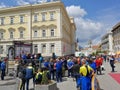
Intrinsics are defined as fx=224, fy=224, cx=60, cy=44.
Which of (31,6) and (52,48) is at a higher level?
(31,6)

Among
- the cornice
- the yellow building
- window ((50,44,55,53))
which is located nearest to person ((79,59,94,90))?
the yellow building

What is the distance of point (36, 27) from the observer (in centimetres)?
5831

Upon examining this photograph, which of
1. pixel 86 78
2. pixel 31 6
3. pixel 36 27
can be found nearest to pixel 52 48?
pixel 36 27

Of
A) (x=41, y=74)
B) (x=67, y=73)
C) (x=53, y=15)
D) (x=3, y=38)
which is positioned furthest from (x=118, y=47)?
(x=41, y=74)

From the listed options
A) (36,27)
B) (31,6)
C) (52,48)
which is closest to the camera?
(52,48)

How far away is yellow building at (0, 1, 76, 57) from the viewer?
55375 millimetres

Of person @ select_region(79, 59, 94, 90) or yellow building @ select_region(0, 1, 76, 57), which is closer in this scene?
person @ select_region(79, 59, 94, 90)

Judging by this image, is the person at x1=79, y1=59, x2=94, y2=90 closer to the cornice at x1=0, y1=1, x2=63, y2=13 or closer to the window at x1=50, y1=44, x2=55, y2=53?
the window at x1=50, y1=44, x2=55, y2=53

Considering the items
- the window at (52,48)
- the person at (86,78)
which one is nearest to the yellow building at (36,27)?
the window at (52,48)

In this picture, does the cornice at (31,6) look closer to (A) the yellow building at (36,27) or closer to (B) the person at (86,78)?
(A) the yellow building at (36,27)

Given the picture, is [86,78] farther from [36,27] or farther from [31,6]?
[31,6]

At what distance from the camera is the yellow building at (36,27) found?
2180 inches

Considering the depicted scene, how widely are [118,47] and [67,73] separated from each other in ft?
216

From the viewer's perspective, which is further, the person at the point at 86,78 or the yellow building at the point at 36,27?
the yellow building at the point at 36,27
